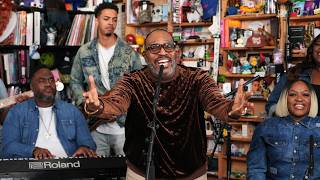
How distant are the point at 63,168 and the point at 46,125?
2.30 feet

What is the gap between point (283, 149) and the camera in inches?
111

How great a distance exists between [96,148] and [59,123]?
31 centimetres

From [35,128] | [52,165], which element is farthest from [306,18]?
[52,165]

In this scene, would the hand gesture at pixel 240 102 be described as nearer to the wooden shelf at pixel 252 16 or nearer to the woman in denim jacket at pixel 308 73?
the woman in denim jacket at pixel 308 73

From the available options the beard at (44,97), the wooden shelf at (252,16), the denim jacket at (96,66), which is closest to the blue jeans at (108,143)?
the denim jacket at (96,66)

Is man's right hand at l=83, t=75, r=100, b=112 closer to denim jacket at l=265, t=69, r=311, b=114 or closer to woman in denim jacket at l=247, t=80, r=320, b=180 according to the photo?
woman in denim jacket at l=247, t=80, r=320, b=180

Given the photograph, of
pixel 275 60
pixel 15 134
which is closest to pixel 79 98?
pixel 15 134

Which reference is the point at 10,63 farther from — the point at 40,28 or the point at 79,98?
the point at 79,98

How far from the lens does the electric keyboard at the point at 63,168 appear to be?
278 centimetres

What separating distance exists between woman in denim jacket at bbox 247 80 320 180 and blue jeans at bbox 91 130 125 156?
106cm

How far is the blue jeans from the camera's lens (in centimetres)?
360

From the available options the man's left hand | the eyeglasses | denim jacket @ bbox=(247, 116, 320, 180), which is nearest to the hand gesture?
the eyeglasses

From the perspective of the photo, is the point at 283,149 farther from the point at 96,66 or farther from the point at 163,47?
the point at 96,66

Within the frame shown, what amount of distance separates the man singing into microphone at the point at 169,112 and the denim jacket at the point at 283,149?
0.65 m
